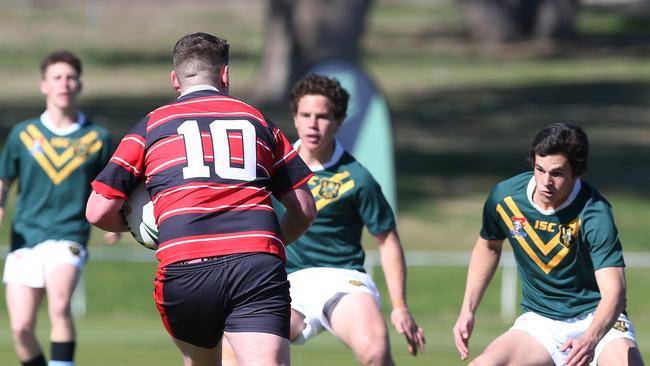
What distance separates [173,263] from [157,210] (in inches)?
9.4

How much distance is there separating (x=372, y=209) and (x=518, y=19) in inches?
1600

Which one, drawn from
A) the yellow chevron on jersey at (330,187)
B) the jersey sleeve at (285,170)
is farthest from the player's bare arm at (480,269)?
the jersey sleeve at (285,170)

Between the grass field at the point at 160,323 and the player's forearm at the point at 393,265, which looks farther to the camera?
the grass field at the point at 160,323

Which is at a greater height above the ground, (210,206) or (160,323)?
(210,206)

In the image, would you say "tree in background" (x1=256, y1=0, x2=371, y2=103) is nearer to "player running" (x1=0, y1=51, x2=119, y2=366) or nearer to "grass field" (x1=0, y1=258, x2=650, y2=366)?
"grass field" (x1=0, y1=258, x2=650, y2=366)

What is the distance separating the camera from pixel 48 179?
9461 millimetres

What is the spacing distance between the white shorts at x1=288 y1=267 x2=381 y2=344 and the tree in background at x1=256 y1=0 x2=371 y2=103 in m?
15.7

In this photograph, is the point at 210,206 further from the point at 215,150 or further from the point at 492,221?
the point at 492,221

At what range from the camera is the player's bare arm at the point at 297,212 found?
21.0 ft

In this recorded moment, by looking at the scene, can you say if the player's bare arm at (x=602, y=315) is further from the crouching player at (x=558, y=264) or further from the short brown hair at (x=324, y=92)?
the short brown hair at (x=324, y=92)

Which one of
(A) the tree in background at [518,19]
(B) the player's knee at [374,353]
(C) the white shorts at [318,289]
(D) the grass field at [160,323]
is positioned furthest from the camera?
(A) the tree in background at [518,19]

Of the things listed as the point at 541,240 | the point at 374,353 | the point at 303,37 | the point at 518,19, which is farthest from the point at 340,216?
the point at 518,19

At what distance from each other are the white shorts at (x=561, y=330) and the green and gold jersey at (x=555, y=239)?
4 cm

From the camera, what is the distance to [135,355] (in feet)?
40.0
